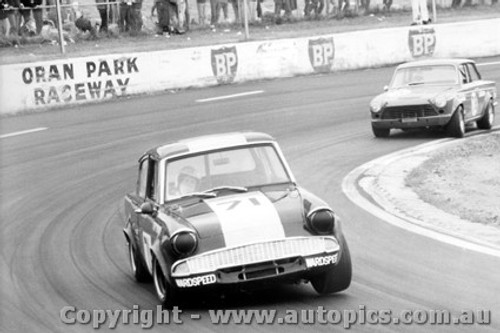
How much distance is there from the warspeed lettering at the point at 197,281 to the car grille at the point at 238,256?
0.04 m

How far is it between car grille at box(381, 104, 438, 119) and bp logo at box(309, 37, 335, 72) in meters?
9.07

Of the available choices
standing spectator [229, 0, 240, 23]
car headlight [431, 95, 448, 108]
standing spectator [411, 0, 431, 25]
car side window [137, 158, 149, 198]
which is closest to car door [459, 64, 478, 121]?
car headlight [431, 95, 448, 108]

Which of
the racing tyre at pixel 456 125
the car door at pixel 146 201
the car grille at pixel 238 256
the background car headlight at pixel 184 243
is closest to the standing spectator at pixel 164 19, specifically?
the racing tyre at pixel 456 125

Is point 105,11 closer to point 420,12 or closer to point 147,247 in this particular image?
point 420,12

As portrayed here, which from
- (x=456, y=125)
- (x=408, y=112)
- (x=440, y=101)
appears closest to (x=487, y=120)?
(x=456, y=125)

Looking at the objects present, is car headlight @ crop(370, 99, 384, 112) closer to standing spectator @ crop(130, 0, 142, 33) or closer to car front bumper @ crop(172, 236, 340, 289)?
standing spectator @ crop(130, 0, 142, 33)

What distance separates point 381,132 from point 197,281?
38.2ft

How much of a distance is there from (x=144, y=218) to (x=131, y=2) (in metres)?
19.4

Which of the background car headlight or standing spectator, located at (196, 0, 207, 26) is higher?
standing spectator, located at (196, 0, 207, 26)

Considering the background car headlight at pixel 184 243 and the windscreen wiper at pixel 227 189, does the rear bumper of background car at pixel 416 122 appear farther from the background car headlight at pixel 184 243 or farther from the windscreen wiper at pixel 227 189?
the background car headlight at pixel 184 243

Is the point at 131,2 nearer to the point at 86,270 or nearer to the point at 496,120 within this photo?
the point at 496,120

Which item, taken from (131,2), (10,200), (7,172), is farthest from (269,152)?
(131,2)

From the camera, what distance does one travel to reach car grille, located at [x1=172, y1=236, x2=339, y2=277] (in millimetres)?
8227

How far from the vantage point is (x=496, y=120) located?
21.2 m
